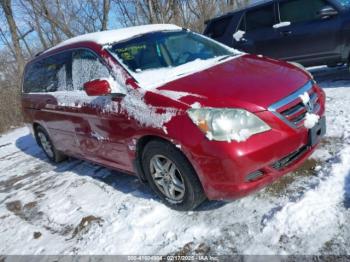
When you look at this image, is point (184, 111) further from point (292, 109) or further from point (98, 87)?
point (98, 87)

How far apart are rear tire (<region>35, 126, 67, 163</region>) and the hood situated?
3.15 m

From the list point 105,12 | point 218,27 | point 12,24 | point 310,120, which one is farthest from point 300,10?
point 12,24

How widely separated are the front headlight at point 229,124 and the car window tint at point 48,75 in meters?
2.47

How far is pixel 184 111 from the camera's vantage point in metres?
2.98

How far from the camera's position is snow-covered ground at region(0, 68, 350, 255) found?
2797 millimetres

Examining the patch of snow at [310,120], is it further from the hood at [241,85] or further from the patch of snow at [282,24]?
the patch of snow at [282,24]

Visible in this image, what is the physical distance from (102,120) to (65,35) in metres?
17.3

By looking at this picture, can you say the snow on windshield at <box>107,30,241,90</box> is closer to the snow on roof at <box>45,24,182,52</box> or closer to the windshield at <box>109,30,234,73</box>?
the windshield at <box>109,30,234,73</box>

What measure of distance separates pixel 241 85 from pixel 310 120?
665 millimetres

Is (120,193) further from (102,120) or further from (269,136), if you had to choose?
(269,136)

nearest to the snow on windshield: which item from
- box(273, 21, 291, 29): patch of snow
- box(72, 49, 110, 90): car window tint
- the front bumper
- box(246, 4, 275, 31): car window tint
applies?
box(72, 49, 110, 90): car window tint

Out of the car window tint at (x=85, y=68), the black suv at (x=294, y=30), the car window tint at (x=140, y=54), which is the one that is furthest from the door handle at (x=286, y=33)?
the car window tint at (x=85, y=68)

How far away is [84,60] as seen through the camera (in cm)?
430

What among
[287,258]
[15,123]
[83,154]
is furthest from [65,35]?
[287,258]
